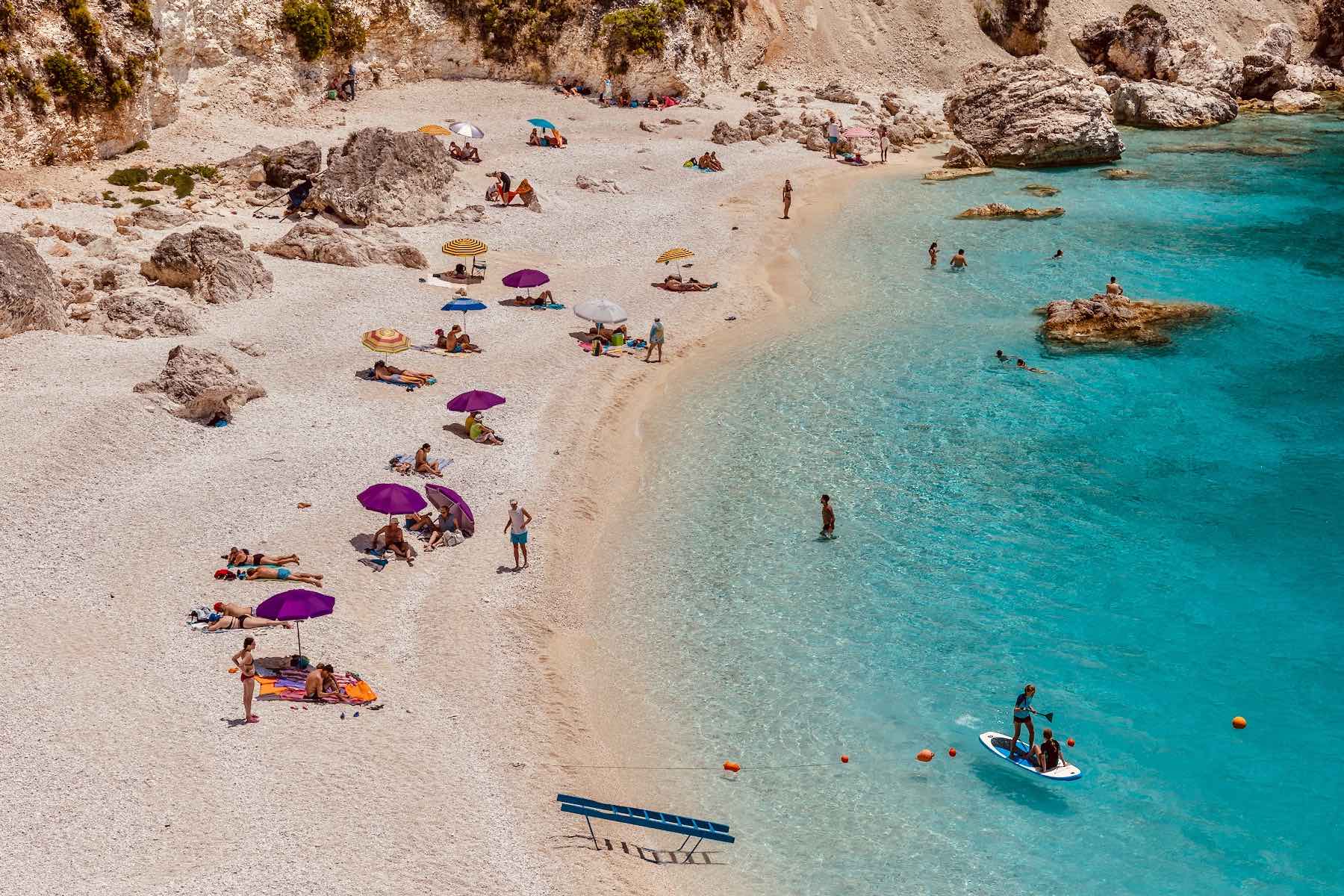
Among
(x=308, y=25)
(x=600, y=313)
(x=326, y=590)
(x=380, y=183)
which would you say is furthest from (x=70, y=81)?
(x=326, y=590)

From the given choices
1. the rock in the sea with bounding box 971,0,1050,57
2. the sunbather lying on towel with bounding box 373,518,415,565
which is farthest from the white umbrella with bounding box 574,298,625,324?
the rock in the sea with bounding box 971,0,1050,57

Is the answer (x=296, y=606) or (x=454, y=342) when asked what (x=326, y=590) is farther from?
(x=454, y=342)

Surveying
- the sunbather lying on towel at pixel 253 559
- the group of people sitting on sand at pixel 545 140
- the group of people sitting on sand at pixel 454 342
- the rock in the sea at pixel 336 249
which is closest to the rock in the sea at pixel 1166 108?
the group of people sitting on sand at pixel 545 140

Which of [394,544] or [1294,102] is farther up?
[1294,102]

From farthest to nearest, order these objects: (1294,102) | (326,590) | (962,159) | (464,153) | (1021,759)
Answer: (1294,102) → (962,159) → (464,153) → (326,590) → (1021,759)

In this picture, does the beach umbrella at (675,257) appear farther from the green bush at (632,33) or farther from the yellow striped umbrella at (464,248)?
the green bush at (632,33)

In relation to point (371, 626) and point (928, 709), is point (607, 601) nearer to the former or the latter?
point (371, 626)

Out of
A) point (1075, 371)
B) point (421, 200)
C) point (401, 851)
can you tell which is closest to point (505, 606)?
point (401, 851)
